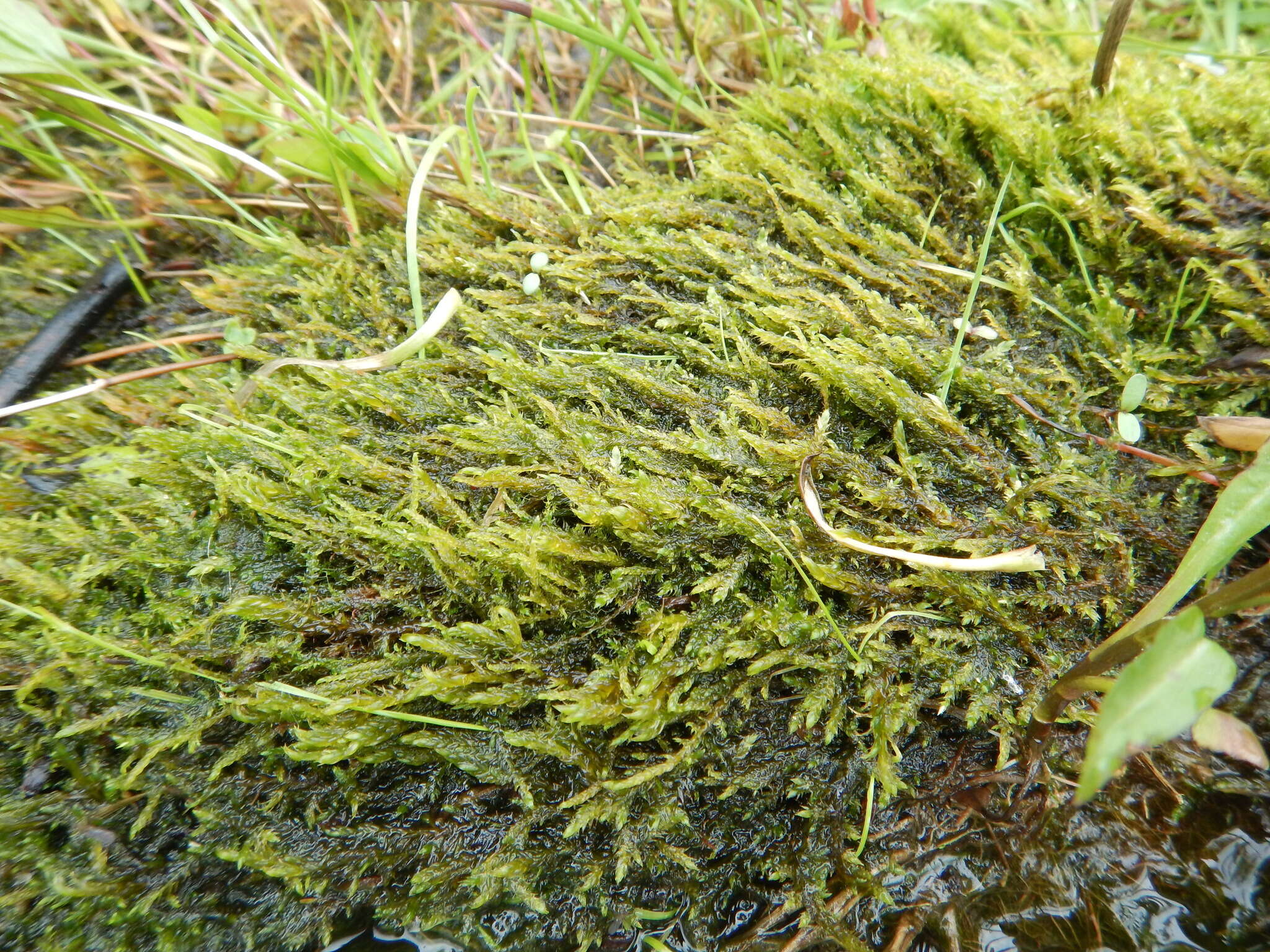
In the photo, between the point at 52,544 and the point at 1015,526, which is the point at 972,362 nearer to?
the point at 1015,526

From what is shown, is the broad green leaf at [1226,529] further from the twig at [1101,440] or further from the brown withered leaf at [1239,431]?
the twig at [1101,440]

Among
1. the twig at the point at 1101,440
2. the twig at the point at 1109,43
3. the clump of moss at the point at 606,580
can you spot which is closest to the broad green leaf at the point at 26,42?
the clump of moss at the point at 606,580

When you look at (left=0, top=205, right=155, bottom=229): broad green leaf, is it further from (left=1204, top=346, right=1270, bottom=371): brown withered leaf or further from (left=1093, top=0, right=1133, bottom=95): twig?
(left=1204, top=346, right=1270, bottom=371): brown withered leaf

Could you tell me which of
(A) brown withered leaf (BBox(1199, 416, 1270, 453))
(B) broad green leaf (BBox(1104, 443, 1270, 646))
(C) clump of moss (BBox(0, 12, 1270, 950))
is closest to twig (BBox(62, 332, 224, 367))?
(C) clump of moss (BBox(0, 12, 1270, 950))

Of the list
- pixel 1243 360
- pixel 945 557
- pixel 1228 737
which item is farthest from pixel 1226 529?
pixel 1243 360

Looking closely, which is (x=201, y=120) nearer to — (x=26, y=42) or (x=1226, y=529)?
(x=26, y=42)

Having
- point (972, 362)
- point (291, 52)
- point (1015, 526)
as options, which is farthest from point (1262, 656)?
point (291, 52)
